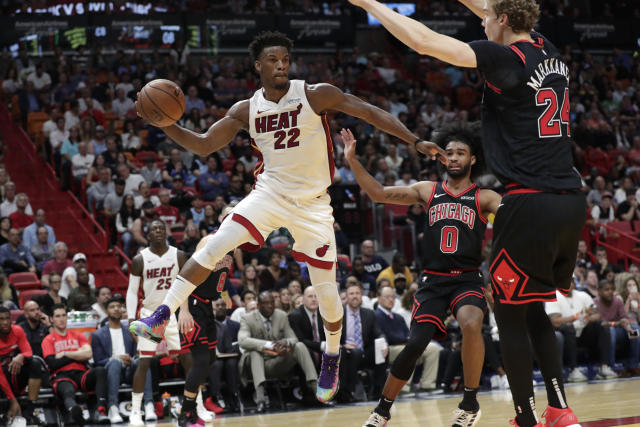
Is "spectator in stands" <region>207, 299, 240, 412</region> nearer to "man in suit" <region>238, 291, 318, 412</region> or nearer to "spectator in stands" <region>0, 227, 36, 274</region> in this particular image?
"man in suit" <region>238, 291, 318, 412</region>

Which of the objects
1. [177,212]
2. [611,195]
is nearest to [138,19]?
[177,212]

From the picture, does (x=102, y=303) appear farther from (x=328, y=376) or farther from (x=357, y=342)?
(x=328, y=376)

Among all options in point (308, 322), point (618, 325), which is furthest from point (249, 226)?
point (618, 325)

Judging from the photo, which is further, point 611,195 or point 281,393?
point 611,195

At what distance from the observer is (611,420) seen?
266 inches

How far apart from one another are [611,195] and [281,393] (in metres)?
10.3

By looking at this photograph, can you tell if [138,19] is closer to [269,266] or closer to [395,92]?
[395,92]

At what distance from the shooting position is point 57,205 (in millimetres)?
16359

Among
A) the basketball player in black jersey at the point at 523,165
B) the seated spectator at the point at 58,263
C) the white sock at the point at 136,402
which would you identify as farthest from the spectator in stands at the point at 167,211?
the basketball player in black jersey at the point at 523,165

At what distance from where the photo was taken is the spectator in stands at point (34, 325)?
10602 millimetres

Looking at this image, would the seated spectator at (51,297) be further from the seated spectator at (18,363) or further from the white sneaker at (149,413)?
the white sneaker at (149,413)

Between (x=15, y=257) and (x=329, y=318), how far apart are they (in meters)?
8.19

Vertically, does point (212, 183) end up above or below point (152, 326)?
below

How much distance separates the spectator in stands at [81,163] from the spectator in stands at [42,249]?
98.7 inches
